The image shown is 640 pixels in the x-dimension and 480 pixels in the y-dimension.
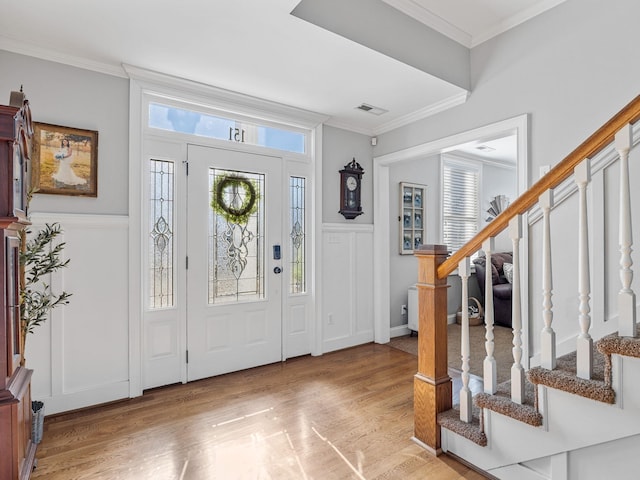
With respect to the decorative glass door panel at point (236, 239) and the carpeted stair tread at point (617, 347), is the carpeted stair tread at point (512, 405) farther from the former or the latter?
the decorative glass door panel at point (236, 239)

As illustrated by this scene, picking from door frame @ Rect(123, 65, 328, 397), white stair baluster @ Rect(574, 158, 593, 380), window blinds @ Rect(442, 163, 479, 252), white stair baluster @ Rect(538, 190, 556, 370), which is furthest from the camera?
window blinds @ Rect(442, 163, 479, 252)

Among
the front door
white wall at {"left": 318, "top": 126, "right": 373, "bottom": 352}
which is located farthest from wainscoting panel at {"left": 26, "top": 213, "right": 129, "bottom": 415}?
white wall at {"left": 318, "top": 126, "right": 373, "bottom": 352}

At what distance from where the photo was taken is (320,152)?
3760mm

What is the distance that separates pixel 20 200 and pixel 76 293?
40.7 inches

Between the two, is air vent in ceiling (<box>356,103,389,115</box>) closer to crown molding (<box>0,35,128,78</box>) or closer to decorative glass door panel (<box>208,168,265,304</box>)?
decorative glass door panel (<box>208,168,265,304</box>)

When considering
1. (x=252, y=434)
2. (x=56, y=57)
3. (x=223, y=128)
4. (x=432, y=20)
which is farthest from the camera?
(x=223, y=128)

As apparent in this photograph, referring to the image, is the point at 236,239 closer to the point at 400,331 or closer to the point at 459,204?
the point at 400,331

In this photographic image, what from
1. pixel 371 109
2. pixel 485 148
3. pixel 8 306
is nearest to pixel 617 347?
pixel 8 306

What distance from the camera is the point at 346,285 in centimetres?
400

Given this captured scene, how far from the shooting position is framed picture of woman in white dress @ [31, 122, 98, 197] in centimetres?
241

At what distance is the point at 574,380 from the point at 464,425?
2.21ft

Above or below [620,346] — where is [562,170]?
above

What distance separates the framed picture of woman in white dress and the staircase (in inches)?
96.9

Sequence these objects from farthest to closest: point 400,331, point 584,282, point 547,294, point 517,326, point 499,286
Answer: point 499,286
point 400,331
point 517,326
point 547,294
point 584,282
